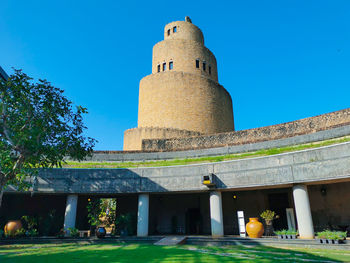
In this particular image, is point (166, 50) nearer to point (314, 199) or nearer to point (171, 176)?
point (171, 176)

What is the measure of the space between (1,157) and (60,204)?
11.5 metres

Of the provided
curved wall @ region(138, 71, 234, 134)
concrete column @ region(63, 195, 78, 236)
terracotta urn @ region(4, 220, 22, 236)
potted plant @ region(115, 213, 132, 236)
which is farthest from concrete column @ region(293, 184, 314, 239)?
curved wall @ region(138, 71, 234, 134)

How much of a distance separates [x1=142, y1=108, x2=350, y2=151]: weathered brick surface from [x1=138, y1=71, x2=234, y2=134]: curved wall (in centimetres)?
771

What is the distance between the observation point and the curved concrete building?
2995 centimetres

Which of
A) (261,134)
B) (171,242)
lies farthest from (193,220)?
(261,134)

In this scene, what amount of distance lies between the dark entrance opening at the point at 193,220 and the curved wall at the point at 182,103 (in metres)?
11.6

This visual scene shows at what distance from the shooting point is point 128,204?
71.0 feet

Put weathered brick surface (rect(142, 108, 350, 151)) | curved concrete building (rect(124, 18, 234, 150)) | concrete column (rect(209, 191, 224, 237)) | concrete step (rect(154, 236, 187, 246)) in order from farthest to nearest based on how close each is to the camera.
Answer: curved concrete building (rect(124, 18, 234, 150)), weathered brick surface (rect(142, 108, 350, 151)), concrete column (rect(209, 191, 224, 237)), concrete step (rect(154, 236, 187, 246))

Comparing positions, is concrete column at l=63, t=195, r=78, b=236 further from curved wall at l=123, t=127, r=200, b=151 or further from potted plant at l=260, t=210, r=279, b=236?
curved wall at l=123, t=127, r=200, b=151

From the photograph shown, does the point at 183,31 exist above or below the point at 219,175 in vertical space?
above

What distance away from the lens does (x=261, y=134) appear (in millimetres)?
20312

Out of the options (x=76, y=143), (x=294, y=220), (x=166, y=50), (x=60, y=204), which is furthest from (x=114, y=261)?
(x=166, y=50)

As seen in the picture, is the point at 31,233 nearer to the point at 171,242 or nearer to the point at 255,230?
the point at 171,242

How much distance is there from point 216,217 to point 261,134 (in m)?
8.13
